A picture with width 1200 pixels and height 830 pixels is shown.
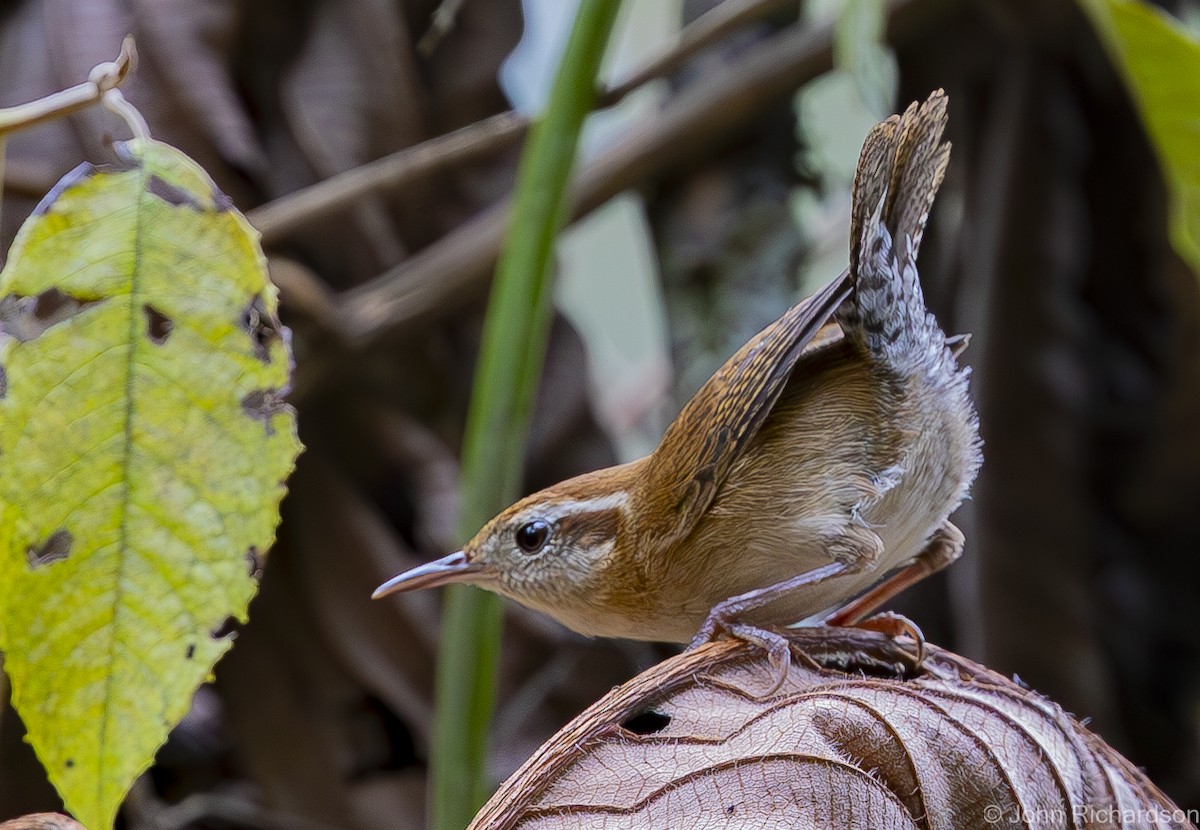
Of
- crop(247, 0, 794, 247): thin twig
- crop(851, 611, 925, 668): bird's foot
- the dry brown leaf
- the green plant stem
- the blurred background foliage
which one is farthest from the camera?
the blurred background foliage

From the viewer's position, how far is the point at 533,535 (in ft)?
4.36

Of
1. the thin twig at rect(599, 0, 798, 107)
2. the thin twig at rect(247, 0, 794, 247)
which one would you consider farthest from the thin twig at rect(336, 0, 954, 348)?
the thin twig at rect(599, 0, 798, 107)

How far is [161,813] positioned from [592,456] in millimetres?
1173

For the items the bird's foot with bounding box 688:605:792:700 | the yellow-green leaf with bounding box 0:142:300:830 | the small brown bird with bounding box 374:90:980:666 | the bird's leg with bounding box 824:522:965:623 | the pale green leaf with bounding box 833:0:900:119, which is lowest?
the bird's leg with bounding box 824:522:965:623

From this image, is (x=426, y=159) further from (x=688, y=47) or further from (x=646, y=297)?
(x=646, y=297)

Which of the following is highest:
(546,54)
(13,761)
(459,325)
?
(546,54)

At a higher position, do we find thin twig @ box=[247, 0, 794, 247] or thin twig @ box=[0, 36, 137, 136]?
thin twig @ box=[247, 0, 794, 247]

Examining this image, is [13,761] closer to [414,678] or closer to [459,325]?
[414,678]

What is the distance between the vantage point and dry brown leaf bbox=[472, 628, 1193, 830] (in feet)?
2.48

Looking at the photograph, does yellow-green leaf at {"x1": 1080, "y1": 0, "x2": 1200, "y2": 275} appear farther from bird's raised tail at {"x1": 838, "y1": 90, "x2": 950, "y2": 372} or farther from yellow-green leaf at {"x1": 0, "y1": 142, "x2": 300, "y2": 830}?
yellow-green leaf at {"x1": 0, "y1": 142, "x2": 300, "y2": 830}

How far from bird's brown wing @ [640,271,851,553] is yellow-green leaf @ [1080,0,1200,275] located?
1.87 ft

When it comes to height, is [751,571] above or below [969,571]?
above

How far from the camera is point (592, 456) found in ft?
8.66

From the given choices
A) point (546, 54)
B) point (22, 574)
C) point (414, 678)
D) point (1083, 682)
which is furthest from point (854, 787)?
point (546, 54)
